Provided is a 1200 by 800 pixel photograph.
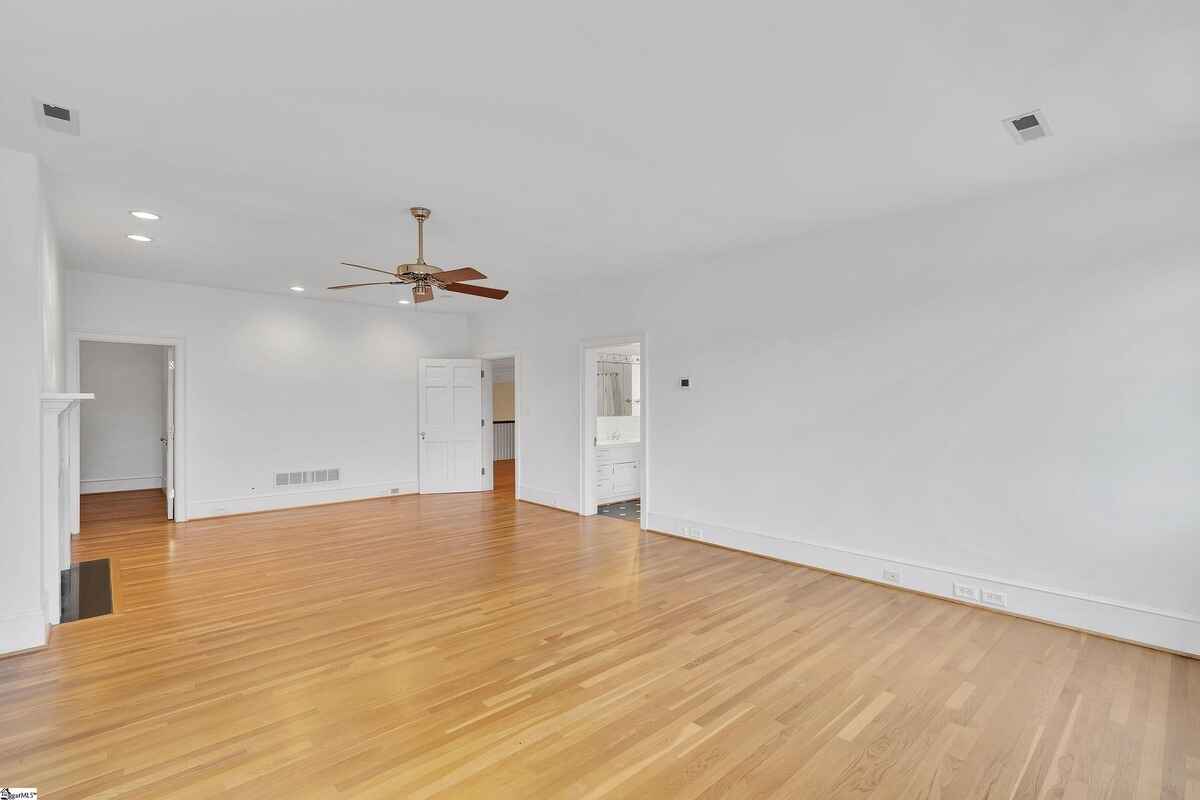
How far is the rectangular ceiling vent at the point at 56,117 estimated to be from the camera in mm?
2738

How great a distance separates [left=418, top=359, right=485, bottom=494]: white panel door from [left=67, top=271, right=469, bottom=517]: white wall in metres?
0.21

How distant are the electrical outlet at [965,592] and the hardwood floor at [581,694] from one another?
0.11 meters

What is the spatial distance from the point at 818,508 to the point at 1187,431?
2.28 meters

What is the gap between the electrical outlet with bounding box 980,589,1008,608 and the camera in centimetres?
377

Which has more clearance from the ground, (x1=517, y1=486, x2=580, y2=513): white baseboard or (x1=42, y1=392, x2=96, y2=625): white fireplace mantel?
(x1=42, y1=392, x2=96, y2=625): white fireplace mantel

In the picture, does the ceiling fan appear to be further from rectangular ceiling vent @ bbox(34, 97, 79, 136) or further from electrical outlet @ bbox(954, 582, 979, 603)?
electrical outlet @ bbox(954, 582, 979, 603)

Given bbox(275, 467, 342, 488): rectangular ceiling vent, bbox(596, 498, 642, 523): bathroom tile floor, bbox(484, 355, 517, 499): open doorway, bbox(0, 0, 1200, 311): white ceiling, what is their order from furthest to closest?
bbox(484, 355, 517, 499): open doorway < bbox(275, 467, 342, 488): rectangular ceiling vent < bbox(596, 498, 642, 523): bathroom tile floor < bbox(0, 0, 1200, 311): white ceiling

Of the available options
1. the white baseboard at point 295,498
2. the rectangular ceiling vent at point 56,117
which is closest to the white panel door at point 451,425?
the white baseboard at point 295,498

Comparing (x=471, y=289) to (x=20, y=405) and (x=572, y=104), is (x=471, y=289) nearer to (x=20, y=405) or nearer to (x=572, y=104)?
(x=572, y=104)

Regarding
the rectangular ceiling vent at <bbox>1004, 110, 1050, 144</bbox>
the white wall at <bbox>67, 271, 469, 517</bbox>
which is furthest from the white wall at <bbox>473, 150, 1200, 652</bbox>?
the white wall at <bbox>67, 271, 469, 517</bbox>

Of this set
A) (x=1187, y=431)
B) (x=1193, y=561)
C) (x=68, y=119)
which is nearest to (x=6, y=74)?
(x=68, y=119)

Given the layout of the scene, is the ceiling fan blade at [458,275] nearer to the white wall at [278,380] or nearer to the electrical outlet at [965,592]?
the electrical outlet at [965,592]

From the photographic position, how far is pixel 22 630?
127 inches

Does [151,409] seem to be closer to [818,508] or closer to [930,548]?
[818,508]
